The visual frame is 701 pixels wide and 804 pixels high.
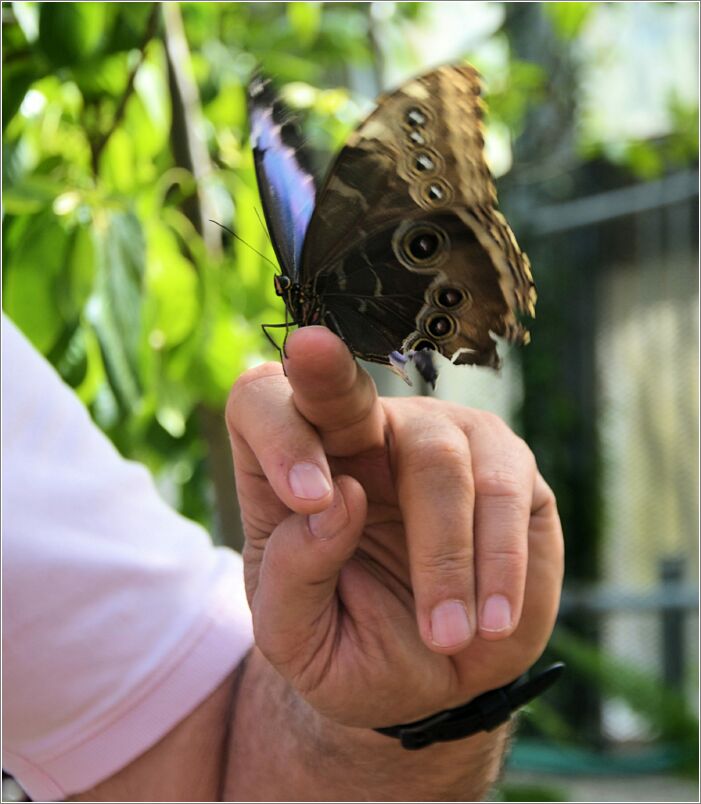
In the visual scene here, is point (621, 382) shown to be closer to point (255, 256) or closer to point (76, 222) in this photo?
point (255, 256)

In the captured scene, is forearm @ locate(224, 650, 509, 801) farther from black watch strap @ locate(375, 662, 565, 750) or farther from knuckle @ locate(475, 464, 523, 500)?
knuckle @ locate(475, 464, 523, 500)

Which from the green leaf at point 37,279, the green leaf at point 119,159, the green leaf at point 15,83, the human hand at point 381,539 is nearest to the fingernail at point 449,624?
the human hand at point 381,539

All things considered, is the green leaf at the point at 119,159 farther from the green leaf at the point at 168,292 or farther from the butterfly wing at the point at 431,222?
the butterfly wing at the point at 431,222

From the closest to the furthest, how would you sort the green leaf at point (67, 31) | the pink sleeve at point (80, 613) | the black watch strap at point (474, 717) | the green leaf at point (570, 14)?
the black watch strap at point (474, 717)
the pink sleeve at point (80, 613)
the green leaf at point (67, 31)
the green leaf at point (570, 14)

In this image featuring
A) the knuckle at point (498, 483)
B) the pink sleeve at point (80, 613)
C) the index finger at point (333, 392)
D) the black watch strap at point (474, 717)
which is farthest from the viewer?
the pink sleeve at point (80, 613)

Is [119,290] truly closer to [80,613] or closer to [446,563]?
[80,613]

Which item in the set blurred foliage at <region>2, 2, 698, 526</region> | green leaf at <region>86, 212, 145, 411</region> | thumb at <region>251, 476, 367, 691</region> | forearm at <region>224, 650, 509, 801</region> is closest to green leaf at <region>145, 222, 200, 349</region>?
blurred foliage at <region>2, 2, 698, 526</region>
